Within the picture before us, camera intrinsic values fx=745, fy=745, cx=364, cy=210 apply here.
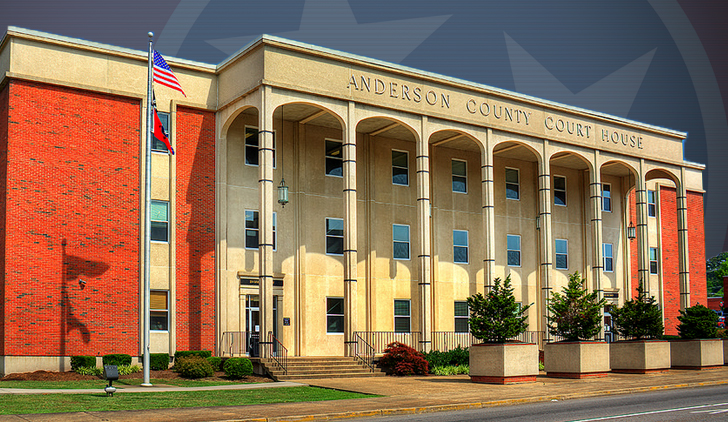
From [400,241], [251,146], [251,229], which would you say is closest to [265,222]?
[251,229]

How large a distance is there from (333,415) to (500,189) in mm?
27138

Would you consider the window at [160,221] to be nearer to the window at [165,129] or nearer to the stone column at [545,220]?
the window at [165,129]

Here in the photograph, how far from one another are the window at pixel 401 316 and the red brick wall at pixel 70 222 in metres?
12.6

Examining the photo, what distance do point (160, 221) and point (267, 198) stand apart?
5.01 meters

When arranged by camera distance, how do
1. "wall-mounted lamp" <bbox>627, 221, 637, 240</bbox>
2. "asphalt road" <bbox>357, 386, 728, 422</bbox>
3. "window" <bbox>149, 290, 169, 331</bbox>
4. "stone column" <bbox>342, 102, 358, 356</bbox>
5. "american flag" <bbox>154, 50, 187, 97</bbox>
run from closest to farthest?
"asphalt road" <bbox>357, 386, 728, 422</bbox>
"american flag" <bbox>154, 50, 187, 97</bbox>
"window" <bbox>149, 290, 169, 331</bbox>
"stone column" <bbox>342, 102, 358, 356</bbox>
"wall-mounted lamp" <bbox>627, 221, 637, 240</bbox>

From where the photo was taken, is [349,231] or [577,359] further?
[349,231]

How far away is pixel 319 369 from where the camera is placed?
2842cm

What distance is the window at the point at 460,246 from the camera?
129 feet

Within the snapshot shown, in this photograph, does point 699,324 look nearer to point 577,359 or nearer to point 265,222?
point 577,359

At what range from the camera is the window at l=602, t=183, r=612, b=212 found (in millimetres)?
46969

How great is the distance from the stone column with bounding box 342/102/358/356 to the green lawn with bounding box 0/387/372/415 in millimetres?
8048

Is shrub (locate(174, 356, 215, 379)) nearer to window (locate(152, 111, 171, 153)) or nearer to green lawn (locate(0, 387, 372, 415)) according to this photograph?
green lawn (locate(0, 387, 372, 415))

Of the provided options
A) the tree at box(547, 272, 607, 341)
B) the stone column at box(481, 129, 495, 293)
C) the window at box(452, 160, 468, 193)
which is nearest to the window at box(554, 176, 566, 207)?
the window at box(452, 160, 468, 193)

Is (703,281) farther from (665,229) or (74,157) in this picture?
(74,157)
